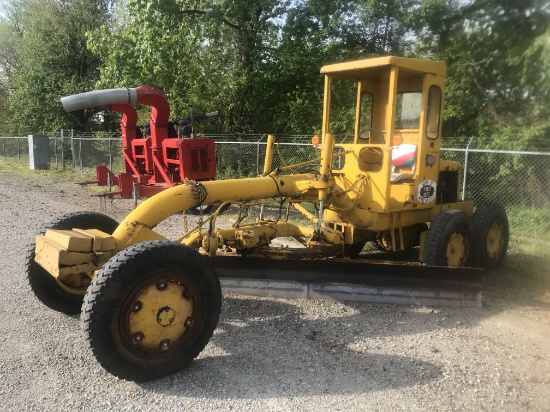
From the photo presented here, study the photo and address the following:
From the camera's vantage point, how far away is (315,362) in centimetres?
394

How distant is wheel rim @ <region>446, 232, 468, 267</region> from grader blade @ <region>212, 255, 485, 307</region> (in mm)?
573

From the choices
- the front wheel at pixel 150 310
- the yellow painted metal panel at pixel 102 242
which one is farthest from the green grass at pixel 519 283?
the yellow painted metal panel at pixel 102 242

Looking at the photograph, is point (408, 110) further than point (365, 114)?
No

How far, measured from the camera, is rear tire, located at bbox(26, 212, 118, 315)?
4395 millimetres

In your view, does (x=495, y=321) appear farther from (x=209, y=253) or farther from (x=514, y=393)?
(x=209, y=253)

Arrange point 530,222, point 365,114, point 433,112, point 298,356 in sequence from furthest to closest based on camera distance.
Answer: point 530,222 < point 365,114 < point 433,112 < point 298,356

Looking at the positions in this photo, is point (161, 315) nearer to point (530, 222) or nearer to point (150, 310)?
point (150, 310)

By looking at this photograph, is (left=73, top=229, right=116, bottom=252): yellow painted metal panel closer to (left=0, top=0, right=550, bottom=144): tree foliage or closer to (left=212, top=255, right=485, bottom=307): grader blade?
(left=212, top=255, right=485, bottom=307): grader blade

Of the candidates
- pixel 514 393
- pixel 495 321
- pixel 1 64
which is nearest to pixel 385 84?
pixel 495 321

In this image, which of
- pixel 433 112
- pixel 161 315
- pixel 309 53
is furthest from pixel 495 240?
pixel 309 53

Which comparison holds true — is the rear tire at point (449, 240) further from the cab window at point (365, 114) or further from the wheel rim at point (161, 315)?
the wheel rim at point (161, 315)

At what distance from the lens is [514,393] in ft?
11.6

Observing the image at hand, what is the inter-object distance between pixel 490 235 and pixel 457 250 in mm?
1059

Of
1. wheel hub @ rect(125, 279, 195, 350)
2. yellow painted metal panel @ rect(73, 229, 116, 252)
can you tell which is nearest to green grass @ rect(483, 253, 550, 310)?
wheel hub @ rect(125, 279, 195, 350)
